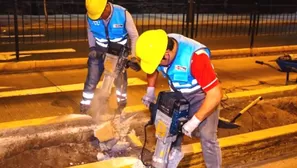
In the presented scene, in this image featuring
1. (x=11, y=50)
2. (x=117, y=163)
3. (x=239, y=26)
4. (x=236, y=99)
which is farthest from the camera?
(x=239, y=26)

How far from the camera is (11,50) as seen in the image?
10.4 m

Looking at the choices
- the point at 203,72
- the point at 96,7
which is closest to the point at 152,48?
the point at 203,72

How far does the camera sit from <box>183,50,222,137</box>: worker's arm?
134 inches

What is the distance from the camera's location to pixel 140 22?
15547 mm

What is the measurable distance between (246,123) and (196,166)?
1.64m

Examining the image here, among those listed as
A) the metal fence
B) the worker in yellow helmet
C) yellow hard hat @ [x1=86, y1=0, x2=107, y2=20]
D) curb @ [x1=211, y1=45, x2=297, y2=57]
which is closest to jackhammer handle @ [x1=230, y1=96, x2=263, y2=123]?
the worker in yellow helmet

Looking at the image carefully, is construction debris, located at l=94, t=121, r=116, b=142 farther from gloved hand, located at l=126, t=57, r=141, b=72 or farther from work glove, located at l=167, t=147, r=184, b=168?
work glove, located at l=167, t=147, r=184, b=168

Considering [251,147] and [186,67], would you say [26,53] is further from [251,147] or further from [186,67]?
[186,67]

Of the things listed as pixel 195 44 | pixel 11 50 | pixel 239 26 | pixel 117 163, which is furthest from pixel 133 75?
pixel 239 26

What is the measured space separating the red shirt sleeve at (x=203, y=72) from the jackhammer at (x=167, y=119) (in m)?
0.28

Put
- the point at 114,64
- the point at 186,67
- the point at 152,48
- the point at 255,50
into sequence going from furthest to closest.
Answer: the point at 255,50
the point at 114,64
the point at 186,67
the point at 152,48

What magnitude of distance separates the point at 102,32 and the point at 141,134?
4.80 ft

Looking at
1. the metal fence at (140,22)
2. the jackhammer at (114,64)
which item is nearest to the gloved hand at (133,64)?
the jackhammer at (114,64)

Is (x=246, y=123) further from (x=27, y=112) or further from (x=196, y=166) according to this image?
(x=27, y=112)
